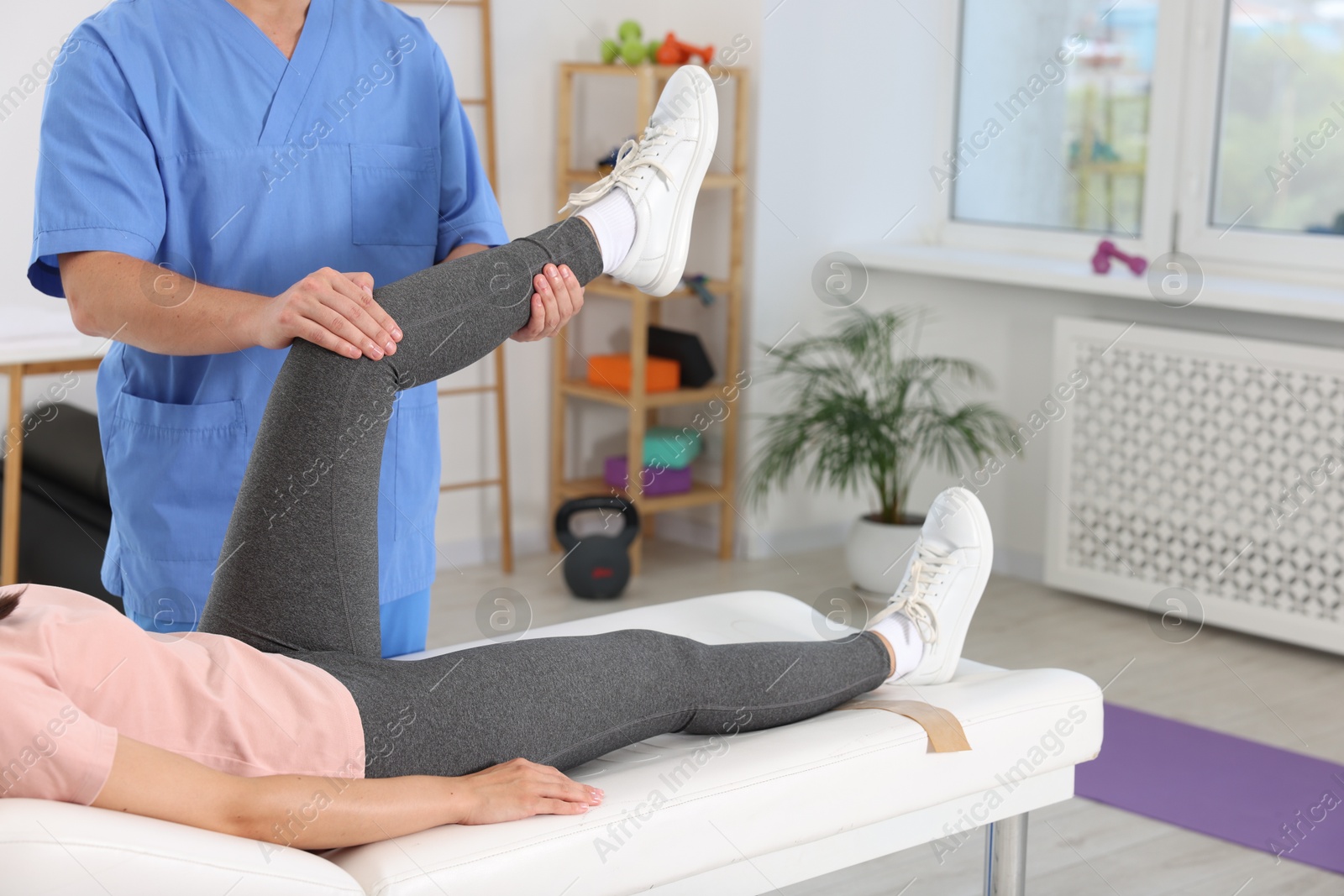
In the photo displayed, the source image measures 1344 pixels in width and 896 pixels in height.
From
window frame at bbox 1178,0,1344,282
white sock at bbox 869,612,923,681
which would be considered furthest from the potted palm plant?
white sock at bbox 869,612,923,681

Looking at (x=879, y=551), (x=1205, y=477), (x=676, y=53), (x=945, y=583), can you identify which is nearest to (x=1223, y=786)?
(x=945, y=583)

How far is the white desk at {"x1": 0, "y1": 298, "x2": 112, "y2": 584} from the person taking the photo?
8.40ft

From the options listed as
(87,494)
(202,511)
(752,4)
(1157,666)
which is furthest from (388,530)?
(752,4)

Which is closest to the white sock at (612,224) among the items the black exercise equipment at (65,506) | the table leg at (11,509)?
the black exercise equipment at (65,506)

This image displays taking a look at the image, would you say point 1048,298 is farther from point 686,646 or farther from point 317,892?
point 317,892

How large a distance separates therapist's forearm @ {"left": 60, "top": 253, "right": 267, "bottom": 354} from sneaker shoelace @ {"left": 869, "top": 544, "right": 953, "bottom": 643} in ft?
2.82

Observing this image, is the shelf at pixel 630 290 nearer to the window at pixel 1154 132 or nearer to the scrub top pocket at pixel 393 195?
the window at pixel 1154 132

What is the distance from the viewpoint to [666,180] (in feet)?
5.65

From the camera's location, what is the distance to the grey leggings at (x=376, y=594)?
53.1 inches

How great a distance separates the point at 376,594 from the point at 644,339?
2.21m

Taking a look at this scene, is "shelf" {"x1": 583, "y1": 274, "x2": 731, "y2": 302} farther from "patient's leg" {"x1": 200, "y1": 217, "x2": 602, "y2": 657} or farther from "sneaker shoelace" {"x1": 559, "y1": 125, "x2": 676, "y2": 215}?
"patient's leg" {"x1": 200, "y1": 217, "x2": 602, "y2": 657}

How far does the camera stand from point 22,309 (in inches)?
117

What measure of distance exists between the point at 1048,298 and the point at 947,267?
273 millimetres

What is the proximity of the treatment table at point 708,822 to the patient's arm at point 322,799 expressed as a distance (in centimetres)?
2
